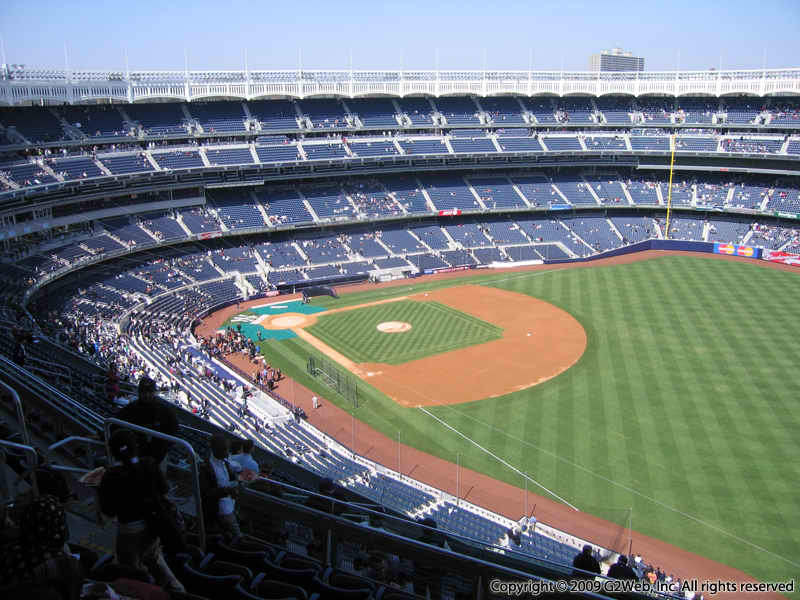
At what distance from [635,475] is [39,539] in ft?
68.2

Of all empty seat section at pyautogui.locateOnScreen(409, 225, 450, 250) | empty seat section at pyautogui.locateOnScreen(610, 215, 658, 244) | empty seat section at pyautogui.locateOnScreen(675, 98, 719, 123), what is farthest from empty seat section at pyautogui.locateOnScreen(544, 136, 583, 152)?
empty seat section at pyautogui.locateOnScreen(409, 225, 450, 250)

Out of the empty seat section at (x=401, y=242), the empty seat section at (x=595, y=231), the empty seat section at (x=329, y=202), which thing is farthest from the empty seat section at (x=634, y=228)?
the empty seat section at (x=329, y=202)

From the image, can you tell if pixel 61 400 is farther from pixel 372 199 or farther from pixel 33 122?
pixel 372 199

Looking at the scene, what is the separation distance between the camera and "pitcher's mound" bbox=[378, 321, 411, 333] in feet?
126

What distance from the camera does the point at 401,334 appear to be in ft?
124

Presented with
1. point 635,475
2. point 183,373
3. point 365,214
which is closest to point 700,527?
point 635,475

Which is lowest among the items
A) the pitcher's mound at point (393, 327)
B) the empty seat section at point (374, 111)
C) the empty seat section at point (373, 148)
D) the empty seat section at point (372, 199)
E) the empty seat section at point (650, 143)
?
the pitcher's mound at point (393, 327)

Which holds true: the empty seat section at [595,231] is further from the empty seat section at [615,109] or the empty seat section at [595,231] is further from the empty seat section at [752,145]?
the empty seat section at [752,145]

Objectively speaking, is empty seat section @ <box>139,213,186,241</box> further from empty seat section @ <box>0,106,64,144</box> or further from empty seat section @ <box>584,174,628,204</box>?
empty seat section @ <box>584,174,628,204</box>

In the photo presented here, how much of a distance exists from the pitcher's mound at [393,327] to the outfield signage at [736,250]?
107 feet

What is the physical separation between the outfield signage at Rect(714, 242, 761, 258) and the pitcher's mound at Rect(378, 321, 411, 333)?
107ft

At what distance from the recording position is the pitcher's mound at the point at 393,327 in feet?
126

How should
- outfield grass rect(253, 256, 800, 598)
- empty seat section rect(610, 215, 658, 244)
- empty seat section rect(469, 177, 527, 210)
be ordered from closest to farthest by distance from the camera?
1. outfield grass rect(253, 256, 800, 598)
2. empty seat section rect(610, 215, 658, 244)
3. empty seat section rect(469, 177, 527, 210)

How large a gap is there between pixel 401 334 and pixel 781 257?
1387 inches
